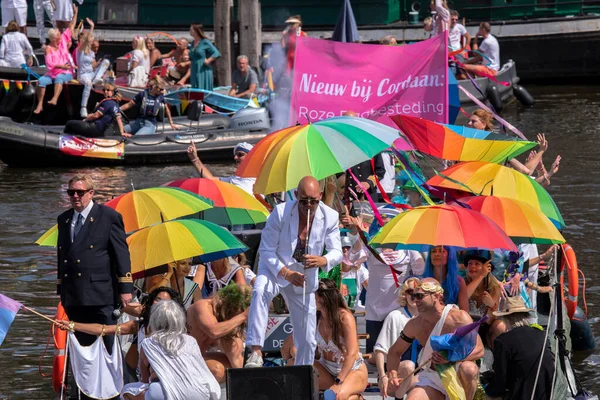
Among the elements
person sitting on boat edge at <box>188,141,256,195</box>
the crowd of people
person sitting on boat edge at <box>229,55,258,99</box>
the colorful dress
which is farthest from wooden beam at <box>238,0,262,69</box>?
the crowd of people

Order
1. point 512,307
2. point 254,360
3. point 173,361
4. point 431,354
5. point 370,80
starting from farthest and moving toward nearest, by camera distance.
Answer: point 370,80
point 512,307
point 254,360
point 431,354
point 173,361

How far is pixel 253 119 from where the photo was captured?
71.4 ft

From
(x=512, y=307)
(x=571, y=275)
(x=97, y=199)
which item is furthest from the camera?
(x=97, y=199)

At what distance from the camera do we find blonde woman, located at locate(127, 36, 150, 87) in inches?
955

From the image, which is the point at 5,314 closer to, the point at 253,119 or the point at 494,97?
the point at 253,119

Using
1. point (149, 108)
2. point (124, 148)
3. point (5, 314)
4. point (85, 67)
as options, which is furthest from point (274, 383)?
point (85, 67)

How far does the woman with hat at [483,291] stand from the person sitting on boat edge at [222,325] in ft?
5.78

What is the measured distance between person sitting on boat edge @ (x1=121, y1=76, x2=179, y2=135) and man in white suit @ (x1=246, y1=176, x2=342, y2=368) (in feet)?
43.1

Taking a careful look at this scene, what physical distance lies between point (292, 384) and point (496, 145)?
15.7ft

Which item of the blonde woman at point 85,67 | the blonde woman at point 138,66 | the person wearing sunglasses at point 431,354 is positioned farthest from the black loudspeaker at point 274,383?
the blonde woman at point 138,66

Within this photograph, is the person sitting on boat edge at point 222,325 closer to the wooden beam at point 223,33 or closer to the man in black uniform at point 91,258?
the man in black uniform at point 91,258

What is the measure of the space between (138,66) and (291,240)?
657 inches

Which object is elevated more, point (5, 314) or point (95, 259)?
point (95, 259)

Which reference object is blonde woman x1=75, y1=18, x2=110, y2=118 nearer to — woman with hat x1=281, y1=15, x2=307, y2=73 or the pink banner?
woman with hat x1=281, y1=15, x2=307, y2=73
